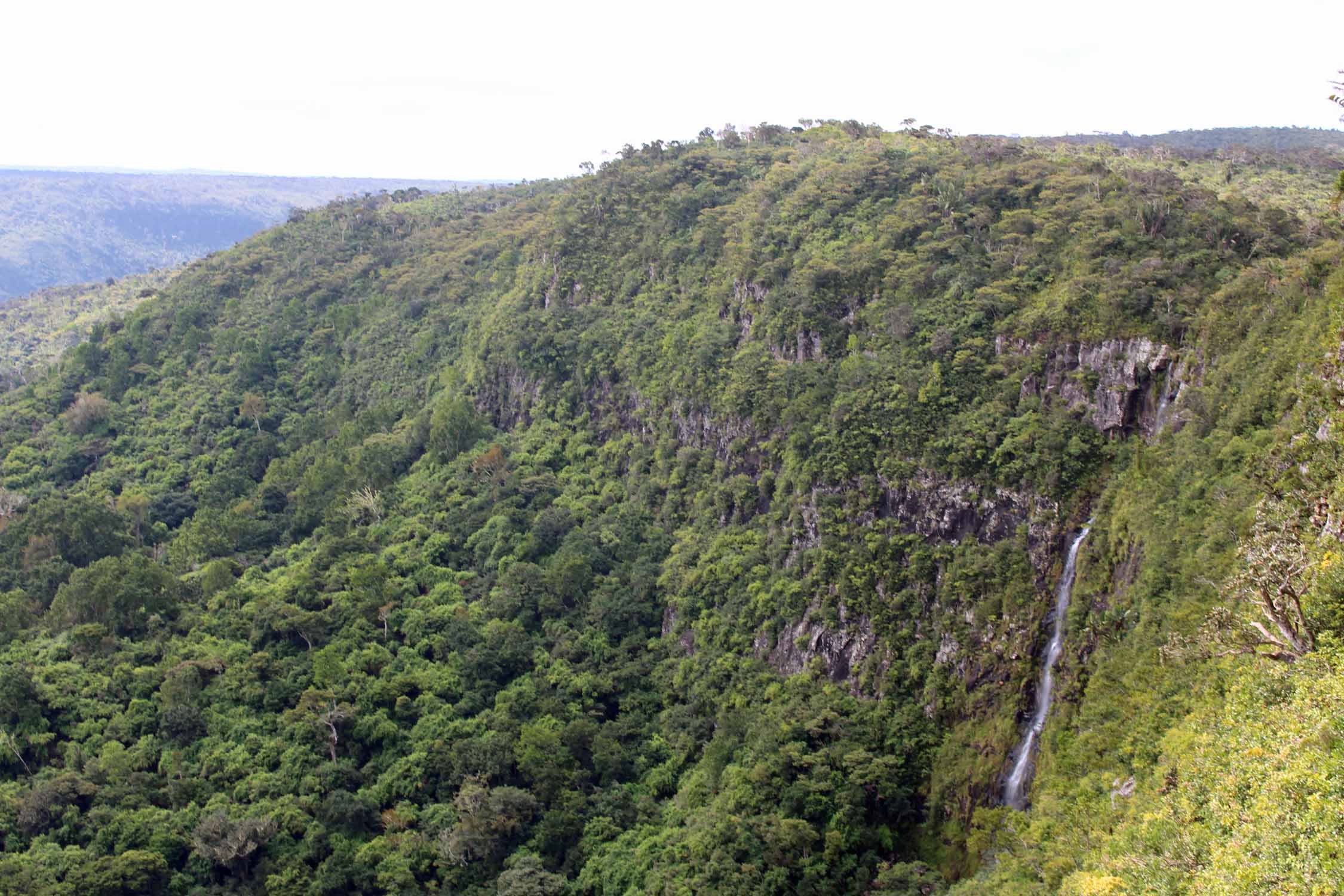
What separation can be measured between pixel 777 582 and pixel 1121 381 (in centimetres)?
1347

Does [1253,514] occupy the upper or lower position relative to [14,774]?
upper

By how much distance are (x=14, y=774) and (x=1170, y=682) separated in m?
35.8

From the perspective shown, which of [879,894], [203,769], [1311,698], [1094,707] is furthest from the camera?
[203,769]

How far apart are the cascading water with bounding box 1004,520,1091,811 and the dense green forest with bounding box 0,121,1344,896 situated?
1.27ft

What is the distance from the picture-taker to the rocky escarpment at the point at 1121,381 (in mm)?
27062

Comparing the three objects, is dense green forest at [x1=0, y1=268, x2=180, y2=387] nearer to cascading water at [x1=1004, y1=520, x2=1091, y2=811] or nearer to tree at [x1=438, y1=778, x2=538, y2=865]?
tree at [x1=438, y1=778, x2=538, y2=865]

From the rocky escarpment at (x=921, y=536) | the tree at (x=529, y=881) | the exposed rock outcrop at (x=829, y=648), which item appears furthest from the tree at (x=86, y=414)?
the exposed rock outcrop at (x=829, y=648)

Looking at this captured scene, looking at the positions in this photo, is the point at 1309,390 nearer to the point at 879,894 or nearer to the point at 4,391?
the point at 879,894

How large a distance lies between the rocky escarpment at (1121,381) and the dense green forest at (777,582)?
0.40ft

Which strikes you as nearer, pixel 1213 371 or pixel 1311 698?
pixel 1311 698

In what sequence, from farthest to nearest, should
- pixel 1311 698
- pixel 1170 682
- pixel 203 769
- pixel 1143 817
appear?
1. pixel 203 769
2. pixel 1170 682
3. pixel 1143 817
4. pixel 1311 698

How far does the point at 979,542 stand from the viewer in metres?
29.9

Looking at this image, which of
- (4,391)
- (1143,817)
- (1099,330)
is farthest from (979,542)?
(4,391)

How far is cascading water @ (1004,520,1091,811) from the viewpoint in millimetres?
24859
